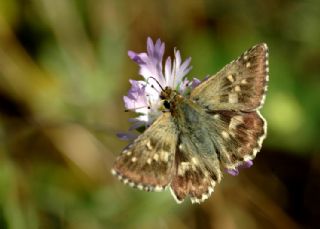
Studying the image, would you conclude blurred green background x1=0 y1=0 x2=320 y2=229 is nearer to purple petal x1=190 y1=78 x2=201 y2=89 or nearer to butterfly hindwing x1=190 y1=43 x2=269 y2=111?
purple petal x1=190 y1=78 x2=201 y2=89

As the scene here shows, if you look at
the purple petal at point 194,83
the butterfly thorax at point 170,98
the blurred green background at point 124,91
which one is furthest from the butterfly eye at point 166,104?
the blurred green background at point 124,91

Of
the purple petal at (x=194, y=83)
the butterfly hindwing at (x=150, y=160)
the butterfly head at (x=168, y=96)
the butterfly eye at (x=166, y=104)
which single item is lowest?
the butterfly hindwing at (x=150, y=160)

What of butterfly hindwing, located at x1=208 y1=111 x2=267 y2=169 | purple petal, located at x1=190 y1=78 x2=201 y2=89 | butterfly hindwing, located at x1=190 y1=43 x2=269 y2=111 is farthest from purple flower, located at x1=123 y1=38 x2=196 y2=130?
butterfly hindwing, located at x1=208 y1=111 x2=267 y2=169

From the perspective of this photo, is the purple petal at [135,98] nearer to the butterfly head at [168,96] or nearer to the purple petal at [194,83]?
the butterfly head at [168,96]

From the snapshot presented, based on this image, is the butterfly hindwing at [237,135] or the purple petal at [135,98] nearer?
the butterfly hindwing at [237,135]

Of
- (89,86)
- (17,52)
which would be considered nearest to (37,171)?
(89,86)

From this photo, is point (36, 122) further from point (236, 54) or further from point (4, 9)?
point (236, 54)

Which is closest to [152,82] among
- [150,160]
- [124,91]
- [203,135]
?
[203,135]
